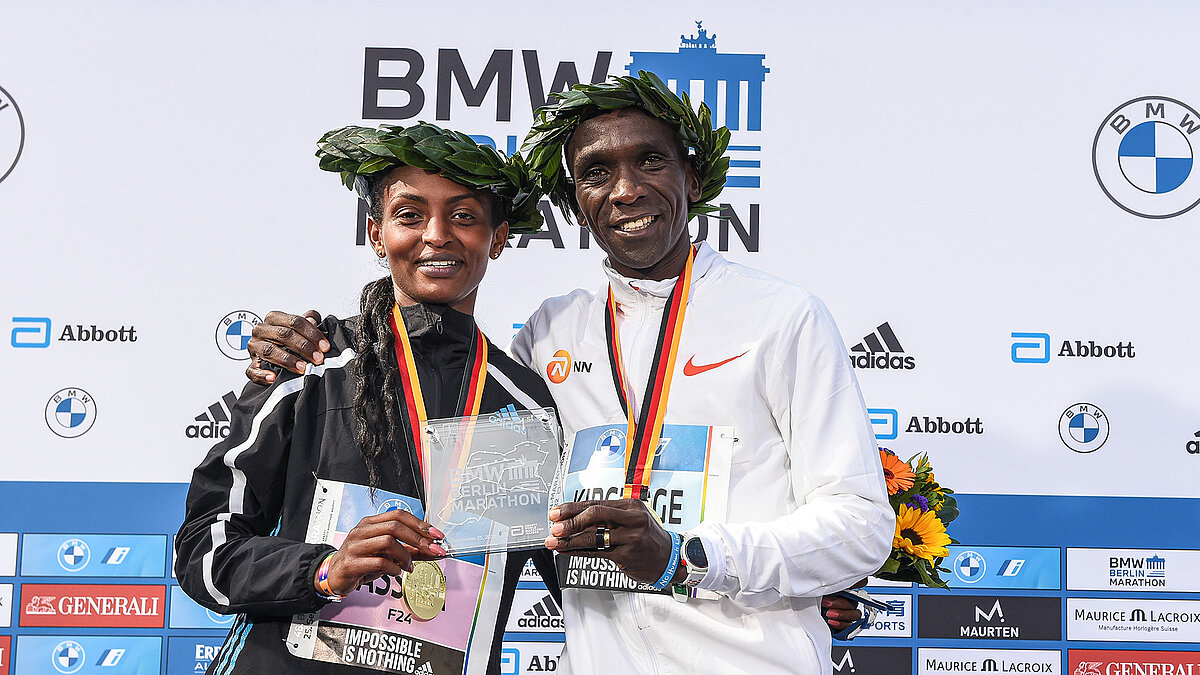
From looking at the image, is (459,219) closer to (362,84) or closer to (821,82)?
(362,84)

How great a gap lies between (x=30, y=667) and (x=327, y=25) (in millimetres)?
2327

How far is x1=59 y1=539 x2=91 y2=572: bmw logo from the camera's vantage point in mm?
3141

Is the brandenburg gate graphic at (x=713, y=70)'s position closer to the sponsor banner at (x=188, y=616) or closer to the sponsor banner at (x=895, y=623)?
the sponsor banner at (x=895, y=623)

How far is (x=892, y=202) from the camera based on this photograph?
3238 mm

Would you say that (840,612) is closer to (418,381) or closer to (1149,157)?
(418,381)

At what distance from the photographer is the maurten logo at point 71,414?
3135 mm

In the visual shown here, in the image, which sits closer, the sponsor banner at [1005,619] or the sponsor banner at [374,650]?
the sponsor banner at [374,650]

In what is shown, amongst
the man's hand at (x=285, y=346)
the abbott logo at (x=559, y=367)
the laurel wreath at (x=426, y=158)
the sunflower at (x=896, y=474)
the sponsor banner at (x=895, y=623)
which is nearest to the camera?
the man's hand at (x=285, y=346)

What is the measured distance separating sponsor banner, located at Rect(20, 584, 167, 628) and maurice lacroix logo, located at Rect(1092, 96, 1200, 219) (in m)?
3.46

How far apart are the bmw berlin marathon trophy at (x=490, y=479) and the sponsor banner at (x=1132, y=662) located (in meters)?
→ 2.34

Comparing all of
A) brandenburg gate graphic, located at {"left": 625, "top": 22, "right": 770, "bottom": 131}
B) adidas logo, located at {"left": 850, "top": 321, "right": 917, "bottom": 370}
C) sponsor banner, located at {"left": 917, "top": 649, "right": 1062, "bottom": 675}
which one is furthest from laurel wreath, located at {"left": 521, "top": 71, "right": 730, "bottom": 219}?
sponsor banner, located at {"left": 917, "top": 649, "right": 1062, "bottom": 675}

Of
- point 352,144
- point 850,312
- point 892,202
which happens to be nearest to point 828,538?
point 352,144

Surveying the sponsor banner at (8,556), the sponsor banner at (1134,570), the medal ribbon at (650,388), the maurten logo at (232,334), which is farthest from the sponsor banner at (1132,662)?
the sponsor banner at (8,556)

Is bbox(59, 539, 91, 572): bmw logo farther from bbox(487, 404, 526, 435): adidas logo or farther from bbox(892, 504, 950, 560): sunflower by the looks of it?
bbox(892, 504, 950, 560): sunflower
